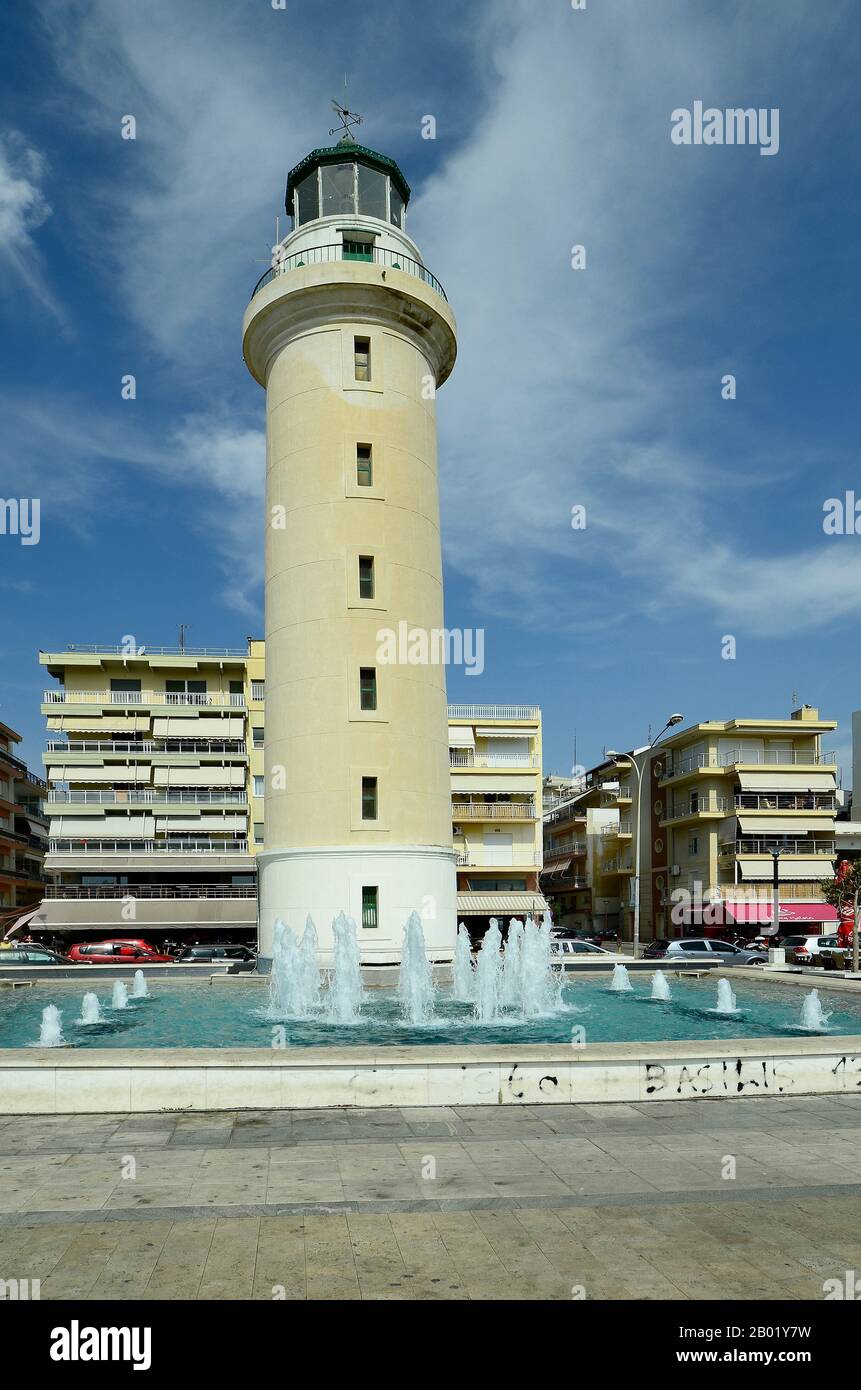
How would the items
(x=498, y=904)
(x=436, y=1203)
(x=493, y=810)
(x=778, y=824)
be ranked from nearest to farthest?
(x=436, y=1203) < (x=778, y=824) < (x=498, y=904) < (x=493, y=810)

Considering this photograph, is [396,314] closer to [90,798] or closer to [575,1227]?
[575,1227]

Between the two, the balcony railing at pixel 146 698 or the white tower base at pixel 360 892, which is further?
the balcony railing at pixel 146 698

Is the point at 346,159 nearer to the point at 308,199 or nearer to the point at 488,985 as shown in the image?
the point at 308,199

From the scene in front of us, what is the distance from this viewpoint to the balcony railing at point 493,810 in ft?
193

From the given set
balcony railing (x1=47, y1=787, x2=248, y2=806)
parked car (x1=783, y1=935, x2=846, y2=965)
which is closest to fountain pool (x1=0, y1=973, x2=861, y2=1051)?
parked car (x1=783, y1=935, x2=846, y2=965)

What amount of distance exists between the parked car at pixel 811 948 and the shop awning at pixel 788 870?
876 cm

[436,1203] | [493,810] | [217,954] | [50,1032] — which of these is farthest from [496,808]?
[436,1203]

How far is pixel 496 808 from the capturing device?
59.0 metres

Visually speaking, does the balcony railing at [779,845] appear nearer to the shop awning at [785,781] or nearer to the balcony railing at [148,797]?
the shop awning at [785,781]

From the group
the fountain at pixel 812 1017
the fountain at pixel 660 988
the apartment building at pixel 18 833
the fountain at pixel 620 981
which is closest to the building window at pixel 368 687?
the fountain at pixel 620 981

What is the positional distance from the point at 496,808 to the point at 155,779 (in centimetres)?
1964

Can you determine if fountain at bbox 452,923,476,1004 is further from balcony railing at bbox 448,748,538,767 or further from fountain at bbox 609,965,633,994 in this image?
balcony railing at bbox 448,748,538,767

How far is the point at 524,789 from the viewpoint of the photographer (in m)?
59.6

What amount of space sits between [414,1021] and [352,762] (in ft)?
28.5
